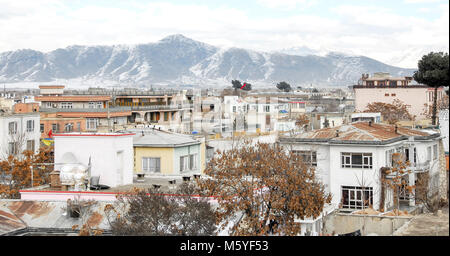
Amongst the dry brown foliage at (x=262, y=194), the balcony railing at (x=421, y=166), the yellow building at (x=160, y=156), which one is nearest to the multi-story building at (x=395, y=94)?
the balcony railing at (x=421, y=166)

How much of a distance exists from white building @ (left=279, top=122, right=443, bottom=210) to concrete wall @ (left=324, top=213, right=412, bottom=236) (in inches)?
239

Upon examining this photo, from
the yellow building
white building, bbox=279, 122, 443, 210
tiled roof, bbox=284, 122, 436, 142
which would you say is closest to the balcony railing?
white building, bbox=279, 122, 443, 210

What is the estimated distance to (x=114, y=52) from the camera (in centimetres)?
17288

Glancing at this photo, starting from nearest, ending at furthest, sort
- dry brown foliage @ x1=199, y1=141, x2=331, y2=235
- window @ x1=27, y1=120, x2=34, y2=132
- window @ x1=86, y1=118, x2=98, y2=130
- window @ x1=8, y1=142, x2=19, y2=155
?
1. dry brown foliage @ x1=199, y1=141, x2=331, y2=235
2. window @ x1=8, y1=142, x2=19, y2=155
3. window @ x1=27, y1=120, x2=34, y2=132
4. window @ x1=86, y1=118, x2=98, y2=130

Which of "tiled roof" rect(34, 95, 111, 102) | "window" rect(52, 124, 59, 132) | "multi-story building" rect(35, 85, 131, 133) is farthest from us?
"tiled roof" rect(34, 95, 111, 102)

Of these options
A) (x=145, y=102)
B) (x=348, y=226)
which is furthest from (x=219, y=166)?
(x=145, y=102)

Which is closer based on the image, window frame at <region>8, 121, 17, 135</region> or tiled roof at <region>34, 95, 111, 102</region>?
window frame at <region>8, 121, 17, 135</region>

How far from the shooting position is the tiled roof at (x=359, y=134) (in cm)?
2595

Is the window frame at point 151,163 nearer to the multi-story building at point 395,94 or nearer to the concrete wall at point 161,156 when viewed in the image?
the concrete wall at point 161,156

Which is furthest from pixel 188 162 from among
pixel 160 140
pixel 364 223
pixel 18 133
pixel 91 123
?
pixel 91 123

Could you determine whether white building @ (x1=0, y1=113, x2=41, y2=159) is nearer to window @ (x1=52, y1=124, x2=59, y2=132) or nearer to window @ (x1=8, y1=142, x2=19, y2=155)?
window @ (x1=8, y1=142, x2=19, y2=155)

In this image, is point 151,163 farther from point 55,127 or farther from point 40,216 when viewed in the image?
point 55,127

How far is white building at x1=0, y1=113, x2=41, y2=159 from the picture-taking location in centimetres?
3828

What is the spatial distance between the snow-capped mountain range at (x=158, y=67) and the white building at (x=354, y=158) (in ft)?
298
